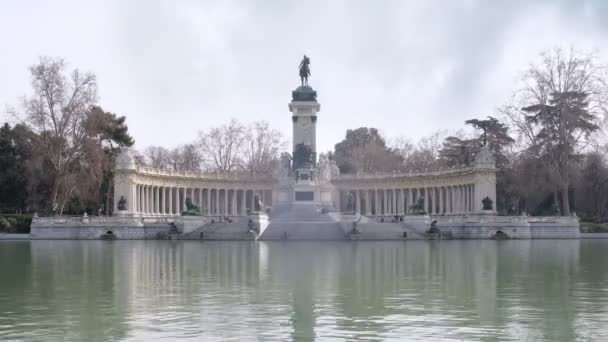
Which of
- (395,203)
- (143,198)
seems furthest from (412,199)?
(143,198)

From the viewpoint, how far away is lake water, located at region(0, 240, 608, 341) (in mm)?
14914

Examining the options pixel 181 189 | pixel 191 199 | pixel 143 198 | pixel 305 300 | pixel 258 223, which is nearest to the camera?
pixel 305 300

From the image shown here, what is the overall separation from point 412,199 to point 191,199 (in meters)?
26.6

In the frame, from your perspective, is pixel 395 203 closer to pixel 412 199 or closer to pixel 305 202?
pixel 412 199

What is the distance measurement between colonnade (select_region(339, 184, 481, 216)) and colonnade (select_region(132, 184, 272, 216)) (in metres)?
11.1

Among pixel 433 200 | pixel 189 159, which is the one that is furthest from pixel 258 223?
pixel 189 159

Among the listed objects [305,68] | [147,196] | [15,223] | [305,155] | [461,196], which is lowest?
[15,223]

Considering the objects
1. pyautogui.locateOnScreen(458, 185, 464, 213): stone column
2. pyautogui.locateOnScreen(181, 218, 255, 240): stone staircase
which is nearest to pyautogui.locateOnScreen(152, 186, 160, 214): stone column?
pyautogui.locateOnScreen(181, 218, 255, 240): stone staircase

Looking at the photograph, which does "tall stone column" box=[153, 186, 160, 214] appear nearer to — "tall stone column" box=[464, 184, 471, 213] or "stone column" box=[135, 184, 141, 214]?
"stone column" box=[135, 184, 141, 214]

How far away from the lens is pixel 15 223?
66.1 m

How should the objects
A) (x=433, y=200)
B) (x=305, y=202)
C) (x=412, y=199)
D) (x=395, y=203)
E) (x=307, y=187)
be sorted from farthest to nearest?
(x=412, y=199), (x=395, y=203), (x=433, y=200), (x=307, y=187), (x=305, y=202)

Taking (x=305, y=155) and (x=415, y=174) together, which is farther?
(x=415, y=174)

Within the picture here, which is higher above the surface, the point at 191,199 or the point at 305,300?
the point at 191,199

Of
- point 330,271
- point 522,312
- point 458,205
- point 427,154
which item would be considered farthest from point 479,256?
point 427,154
